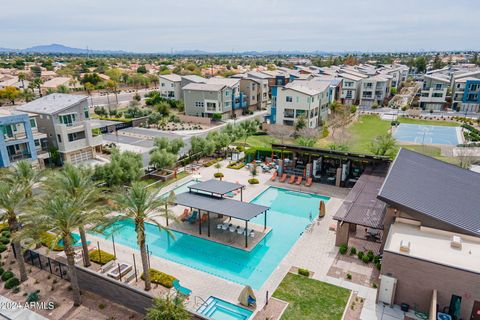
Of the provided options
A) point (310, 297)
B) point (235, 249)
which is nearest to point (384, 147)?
point (235, 249)

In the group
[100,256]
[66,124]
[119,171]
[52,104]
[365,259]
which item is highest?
A: [52,104]

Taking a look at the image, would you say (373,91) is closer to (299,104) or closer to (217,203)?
(299,104)

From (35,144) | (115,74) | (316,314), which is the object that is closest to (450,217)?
(316,314)

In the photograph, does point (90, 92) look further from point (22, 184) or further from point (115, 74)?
point (22, 184)

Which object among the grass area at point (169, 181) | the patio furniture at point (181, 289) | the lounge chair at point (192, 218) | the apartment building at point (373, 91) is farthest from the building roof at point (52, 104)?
the apartment building at point (373, 91)

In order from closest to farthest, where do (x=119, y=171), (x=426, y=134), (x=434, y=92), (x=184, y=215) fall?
(x=184, y=215), (x=119, y=171), (x=426, y=134), (x=434, y=92)
